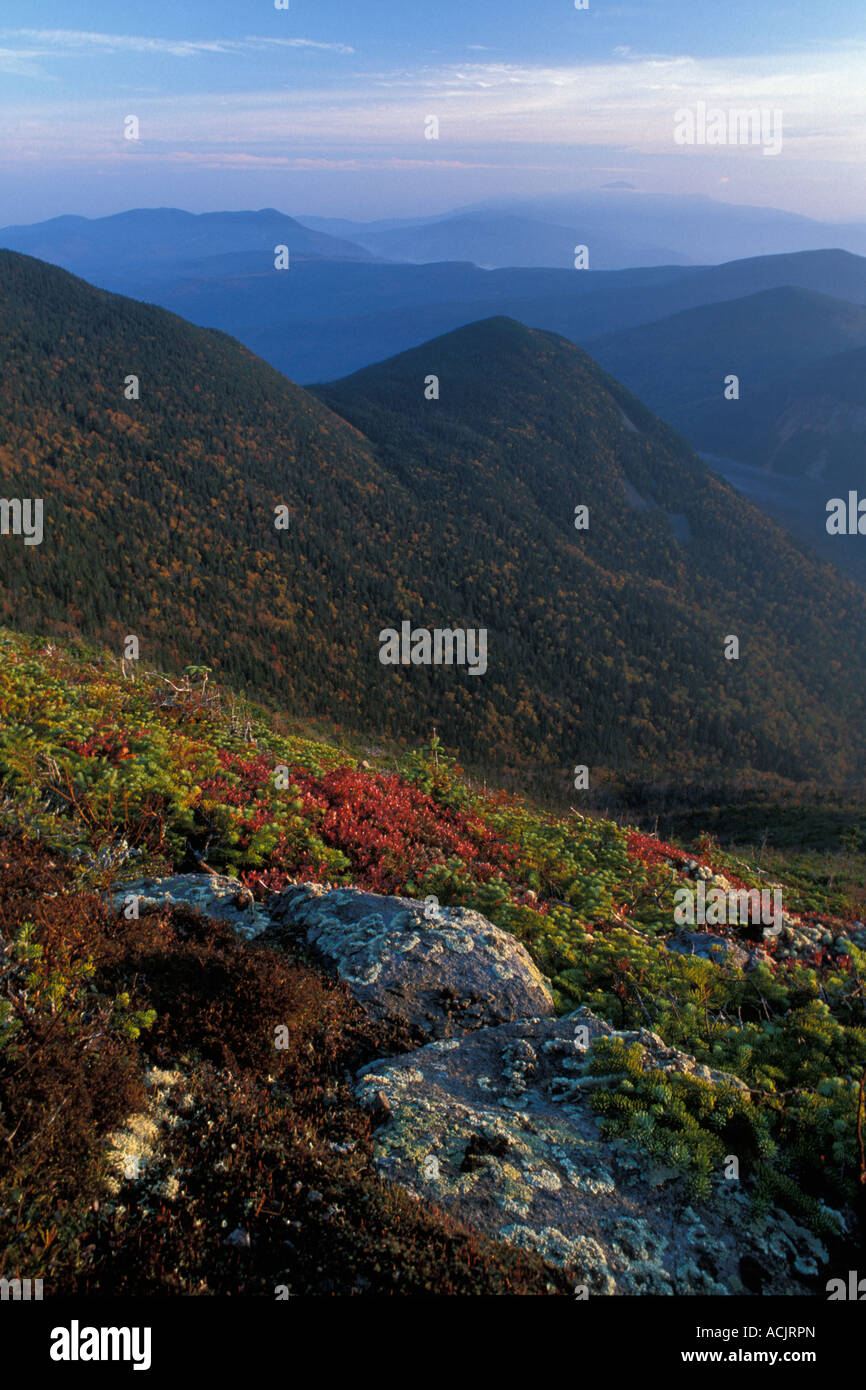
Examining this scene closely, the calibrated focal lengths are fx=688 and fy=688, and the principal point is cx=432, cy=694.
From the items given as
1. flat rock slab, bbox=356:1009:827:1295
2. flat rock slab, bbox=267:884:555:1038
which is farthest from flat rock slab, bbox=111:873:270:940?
Answer: flat rock slab, bbox=356:1009:827:1295

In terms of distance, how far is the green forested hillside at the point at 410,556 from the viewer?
184 ft

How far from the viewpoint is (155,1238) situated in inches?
106

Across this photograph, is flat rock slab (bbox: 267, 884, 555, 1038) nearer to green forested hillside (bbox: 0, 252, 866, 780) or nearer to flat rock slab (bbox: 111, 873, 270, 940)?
flat rock slab (bbox: 111, 873, 270, 940)

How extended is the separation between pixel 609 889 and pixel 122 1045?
273 inches

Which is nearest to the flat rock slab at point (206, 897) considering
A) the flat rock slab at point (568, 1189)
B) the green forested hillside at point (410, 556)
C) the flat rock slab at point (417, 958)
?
the flat rock slab at point (417, 958)

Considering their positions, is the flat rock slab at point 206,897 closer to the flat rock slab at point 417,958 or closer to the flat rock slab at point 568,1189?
the flat rock slab at point 417,958

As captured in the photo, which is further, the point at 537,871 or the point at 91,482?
the point at 91,482

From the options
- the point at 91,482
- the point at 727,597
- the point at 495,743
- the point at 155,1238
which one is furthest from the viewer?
the point at 727,597

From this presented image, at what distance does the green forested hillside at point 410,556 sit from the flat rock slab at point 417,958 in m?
36.6

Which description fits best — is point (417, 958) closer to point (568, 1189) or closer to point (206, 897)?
point (206, 897)

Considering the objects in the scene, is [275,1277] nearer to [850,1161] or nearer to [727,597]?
[850,1161]

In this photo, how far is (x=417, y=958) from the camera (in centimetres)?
536

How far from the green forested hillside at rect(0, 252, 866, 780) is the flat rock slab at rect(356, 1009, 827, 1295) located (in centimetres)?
3890
